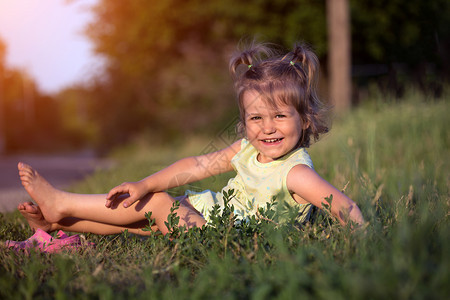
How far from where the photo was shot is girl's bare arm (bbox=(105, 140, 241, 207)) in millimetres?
2600

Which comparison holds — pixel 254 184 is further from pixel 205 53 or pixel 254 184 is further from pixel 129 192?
pixel 205 53

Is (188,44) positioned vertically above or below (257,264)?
above

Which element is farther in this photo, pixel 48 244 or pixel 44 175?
pixel 44 175

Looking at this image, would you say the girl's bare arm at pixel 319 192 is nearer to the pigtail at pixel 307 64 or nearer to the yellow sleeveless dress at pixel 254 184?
the yellow sleeveless dress at pixel 254 184

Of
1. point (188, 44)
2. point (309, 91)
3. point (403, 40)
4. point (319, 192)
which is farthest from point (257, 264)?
point (188, 44)

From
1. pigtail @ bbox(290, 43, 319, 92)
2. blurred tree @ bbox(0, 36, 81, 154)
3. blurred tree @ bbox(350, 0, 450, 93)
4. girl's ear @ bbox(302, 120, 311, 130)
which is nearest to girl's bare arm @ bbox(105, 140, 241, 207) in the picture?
girl's ear @ bbox(302, 120, 311, 130)

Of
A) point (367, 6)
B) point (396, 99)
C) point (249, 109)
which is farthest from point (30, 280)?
point (367, 6)

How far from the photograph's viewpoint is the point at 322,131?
292 centimetres

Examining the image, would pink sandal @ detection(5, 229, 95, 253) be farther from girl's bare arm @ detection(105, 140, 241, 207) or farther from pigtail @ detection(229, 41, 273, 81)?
pigtail @ detection(229, 41, 273, 81)

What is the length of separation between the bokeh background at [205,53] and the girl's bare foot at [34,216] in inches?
235

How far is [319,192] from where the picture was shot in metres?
2.35

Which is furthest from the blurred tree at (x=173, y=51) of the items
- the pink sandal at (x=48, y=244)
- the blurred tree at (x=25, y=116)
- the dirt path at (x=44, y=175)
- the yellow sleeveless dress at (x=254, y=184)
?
the blurred tree at (x=25, y=116)

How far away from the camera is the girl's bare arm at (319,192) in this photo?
7.27 ft

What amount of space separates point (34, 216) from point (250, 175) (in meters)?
1.43
